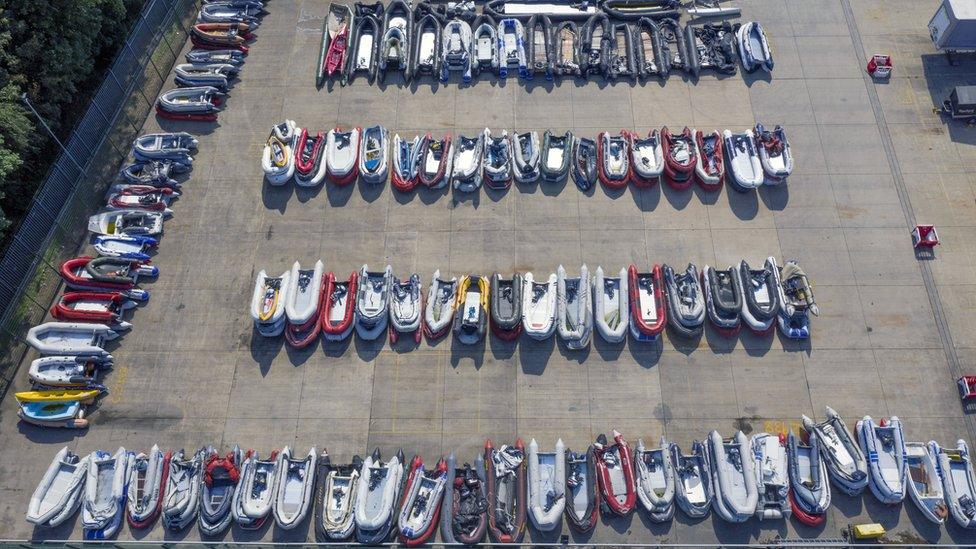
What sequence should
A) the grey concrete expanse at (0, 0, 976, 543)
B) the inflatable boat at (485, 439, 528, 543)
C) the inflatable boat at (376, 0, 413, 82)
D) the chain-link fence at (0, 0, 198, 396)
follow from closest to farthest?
the inflatable boat at (485, 439, 528, 543)
the grey concrete expanse at (0, 0, 976, 543)
the chain-link fence at (0, 0, 198, 396)
the inflatable boat at (376, 0, 413, 82)

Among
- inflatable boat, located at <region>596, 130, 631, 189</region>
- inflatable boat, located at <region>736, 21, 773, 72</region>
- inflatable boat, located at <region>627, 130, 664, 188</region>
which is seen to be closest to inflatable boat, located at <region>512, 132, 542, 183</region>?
inflatable boat, located at <region>596, 130, 631, 189</region>

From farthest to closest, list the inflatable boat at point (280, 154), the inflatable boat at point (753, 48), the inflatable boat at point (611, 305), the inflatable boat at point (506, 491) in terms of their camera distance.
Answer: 1. the inflatable boat at point (753, 48)
2. the inflatable boat at point (280, 154)
3. the inflatable boat at point (611, 305)
4. the inflatable boat at point (506, 491)

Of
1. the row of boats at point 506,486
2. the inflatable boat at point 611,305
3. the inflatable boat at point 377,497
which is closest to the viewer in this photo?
the inflatable boat at point 377,497

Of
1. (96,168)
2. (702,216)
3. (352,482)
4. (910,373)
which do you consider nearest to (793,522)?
(910,373)

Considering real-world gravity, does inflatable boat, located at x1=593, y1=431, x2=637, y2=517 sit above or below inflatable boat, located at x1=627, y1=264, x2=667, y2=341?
below

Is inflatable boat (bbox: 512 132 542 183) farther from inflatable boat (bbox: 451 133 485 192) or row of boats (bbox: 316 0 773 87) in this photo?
row of boats (bbox: 316 0 773 87)

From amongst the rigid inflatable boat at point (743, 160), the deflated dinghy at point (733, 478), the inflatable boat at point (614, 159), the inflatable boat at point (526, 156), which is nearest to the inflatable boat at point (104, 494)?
the inflatable boat at point (526, 156)

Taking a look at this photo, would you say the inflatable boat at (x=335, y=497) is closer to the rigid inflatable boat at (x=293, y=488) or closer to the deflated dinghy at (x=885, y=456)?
the rigid inflatable boat at (x=293, y=488)
